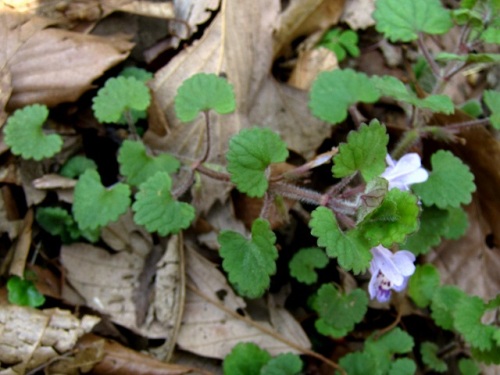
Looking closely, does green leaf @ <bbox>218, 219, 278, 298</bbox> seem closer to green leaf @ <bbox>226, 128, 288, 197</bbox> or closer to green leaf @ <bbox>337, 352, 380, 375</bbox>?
green leaf @ <bbox>226, 128, 288, 197</bbox>

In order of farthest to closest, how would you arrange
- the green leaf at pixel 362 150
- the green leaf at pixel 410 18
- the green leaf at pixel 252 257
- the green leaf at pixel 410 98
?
1. the green leaf at pixel 410 18
2. the green leaf at pixel 410 98
3. the green leaf at pixel 252 257
4. the green leaf at pixel 362 150

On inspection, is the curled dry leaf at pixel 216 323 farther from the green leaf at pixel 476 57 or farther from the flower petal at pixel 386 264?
the green leaf at pixel 476 57

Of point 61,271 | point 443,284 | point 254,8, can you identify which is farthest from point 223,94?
point 443,284

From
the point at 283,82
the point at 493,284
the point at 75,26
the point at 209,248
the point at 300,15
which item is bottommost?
the point at 493,284

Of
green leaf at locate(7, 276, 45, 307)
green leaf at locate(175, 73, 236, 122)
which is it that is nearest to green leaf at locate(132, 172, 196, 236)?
green leaf at locate(175, 73, 236, 122)

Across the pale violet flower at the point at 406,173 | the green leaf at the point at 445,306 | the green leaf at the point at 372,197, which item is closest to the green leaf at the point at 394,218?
the green leaf at the point at 372,197

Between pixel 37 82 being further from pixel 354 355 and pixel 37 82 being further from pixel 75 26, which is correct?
pixel 354 355
